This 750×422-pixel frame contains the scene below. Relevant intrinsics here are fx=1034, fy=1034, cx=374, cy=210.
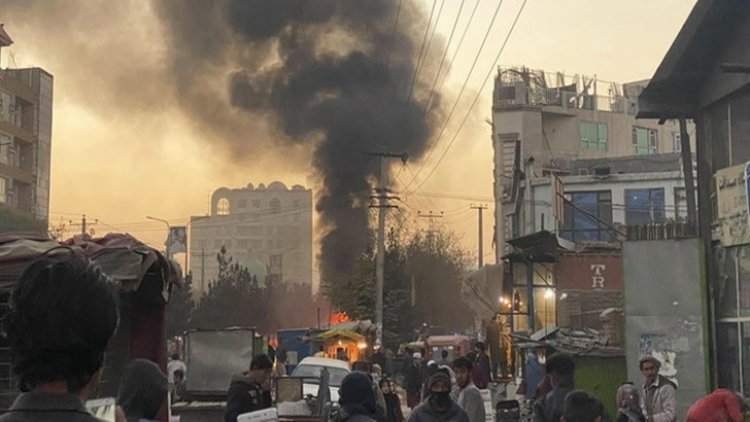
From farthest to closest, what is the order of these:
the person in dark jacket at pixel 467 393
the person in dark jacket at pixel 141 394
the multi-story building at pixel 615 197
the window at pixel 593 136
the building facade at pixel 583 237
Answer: the window at pixel 593 136
the multi-story building at pixel 615 197
the building facade at pixel 583 237
the person in dark jacket at pixel 467 393
the person in dark jacket at pixel 141 394

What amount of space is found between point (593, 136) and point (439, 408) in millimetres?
51803

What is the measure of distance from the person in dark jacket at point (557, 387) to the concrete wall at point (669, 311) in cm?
584

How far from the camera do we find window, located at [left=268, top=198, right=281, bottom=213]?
4577 inches

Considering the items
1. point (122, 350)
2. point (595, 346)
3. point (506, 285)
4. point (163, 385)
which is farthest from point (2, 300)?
point (506, 285)

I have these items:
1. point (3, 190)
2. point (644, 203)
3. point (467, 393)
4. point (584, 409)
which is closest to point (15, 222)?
point (3, 190)

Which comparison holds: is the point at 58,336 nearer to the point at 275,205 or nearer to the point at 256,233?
the point at 275,205

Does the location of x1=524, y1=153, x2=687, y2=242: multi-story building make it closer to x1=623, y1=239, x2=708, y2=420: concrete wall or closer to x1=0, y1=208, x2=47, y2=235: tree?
x1=0, y1=208, x2=47, y2=235: tree

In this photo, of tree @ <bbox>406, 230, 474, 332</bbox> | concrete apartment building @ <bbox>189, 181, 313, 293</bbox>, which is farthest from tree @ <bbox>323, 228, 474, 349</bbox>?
concrete apartment building @ <bbox>189, 181, 313, 293</bbox>

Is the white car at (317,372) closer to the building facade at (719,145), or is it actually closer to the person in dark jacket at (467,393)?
the building facade at (719,145)

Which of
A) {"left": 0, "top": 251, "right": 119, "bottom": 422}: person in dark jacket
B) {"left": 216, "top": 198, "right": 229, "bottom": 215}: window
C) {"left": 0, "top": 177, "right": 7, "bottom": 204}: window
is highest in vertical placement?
{"left": 216, "top": 198, "right": 229, "bottom": 215}: window

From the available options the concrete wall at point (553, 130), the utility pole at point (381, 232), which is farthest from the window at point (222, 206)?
the utility pole at point (381, 232)

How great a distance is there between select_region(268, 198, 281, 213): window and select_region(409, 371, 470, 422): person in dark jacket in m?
108

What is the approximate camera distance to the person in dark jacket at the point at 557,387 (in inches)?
288

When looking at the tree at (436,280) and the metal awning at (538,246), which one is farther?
the tree at (436,280)
